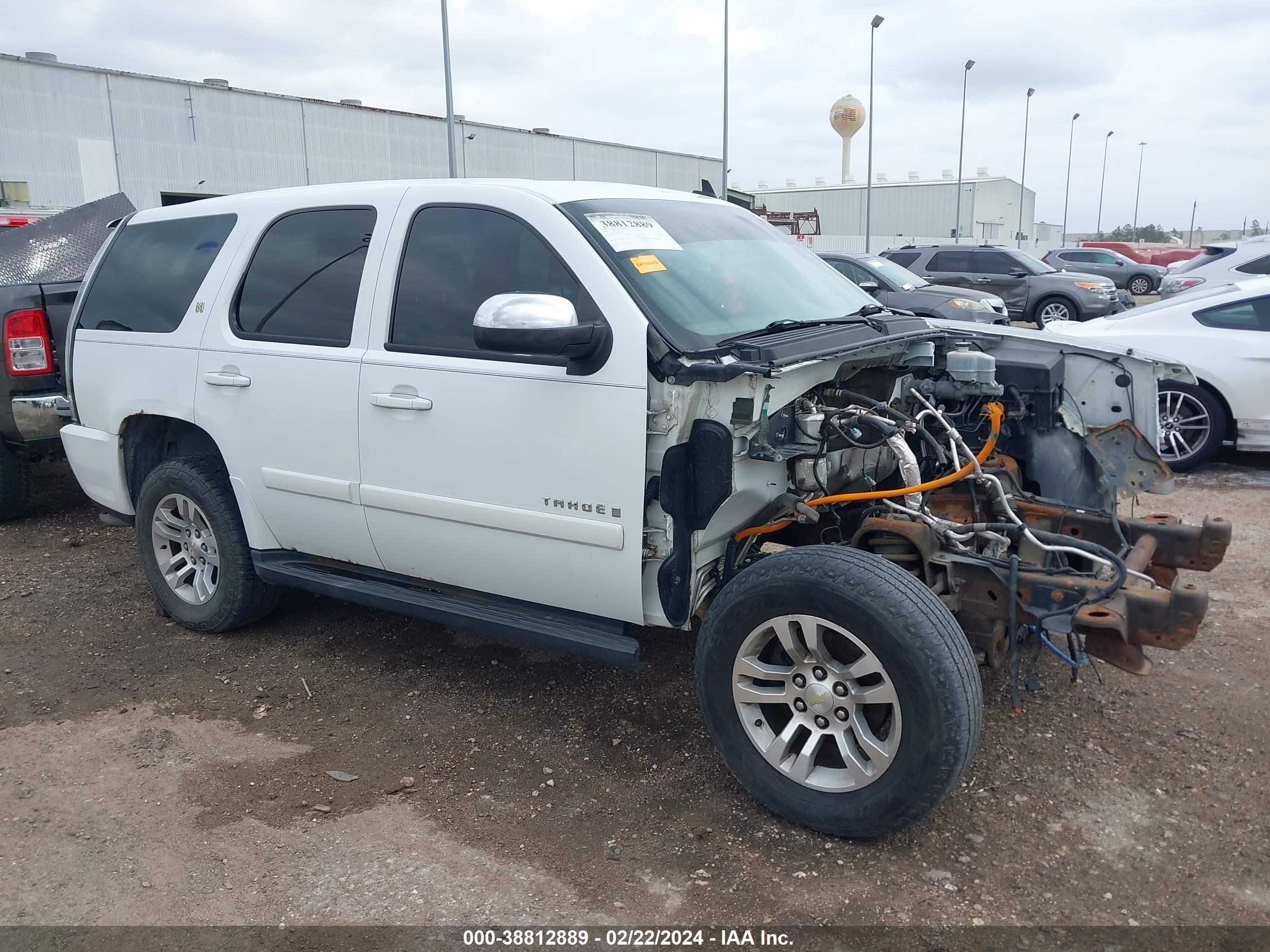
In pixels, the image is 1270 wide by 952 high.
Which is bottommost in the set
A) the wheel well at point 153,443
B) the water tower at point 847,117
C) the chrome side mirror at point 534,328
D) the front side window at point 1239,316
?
the wheel well at point 153,443

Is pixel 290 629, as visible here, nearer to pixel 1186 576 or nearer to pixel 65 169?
pixel 1186 576

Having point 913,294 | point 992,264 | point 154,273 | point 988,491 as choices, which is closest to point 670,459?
point 988,491

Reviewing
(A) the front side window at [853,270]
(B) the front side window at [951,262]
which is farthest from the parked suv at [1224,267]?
(A) the front side window at [853,270]

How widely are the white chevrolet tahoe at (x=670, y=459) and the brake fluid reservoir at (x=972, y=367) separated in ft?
0.05

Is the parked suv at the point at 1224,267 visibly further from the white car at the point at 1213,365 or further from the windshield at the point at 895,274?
the white car at the point at 1213,365

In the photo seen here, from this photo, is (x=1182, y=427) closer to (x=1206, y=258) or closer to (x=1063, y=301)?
(x=1206, y=258)

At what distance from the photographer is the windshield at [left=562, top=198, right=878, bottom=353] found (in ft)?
10.9

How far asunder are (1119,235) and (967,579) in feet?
355

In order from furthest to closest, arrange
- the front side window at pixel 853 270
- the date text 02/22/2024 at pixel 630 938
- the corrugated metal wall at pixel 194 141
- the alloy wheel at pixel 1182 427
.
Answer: the corrugated metal wall at pixel 194 141
the front side window at pixel 853 270
the alloy wheel at pixel 1182 427
the date text 02/22/2024 at pixel 630 938

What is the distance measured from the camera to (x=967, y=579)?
3.21 m

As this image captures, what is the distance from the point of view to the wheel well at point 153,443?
184 inches

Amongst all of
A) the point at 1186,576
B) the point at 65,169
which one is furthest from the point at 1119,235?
the point at 1186,576

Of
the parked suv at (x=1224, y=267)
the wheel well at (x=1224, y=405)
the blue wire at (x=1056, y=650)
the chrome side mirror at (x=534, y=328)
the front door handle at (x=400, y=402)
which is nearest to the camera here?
the chrome side mirror at (x=534, y=328)

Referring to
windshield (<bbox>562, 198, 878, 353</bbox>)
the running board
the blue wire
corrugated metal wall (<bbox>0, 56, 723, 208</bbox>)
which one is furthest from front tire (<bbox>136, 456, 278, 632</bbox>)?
corrugated metal wall (<bbox>0, 56, 723, 208</bbox>)
